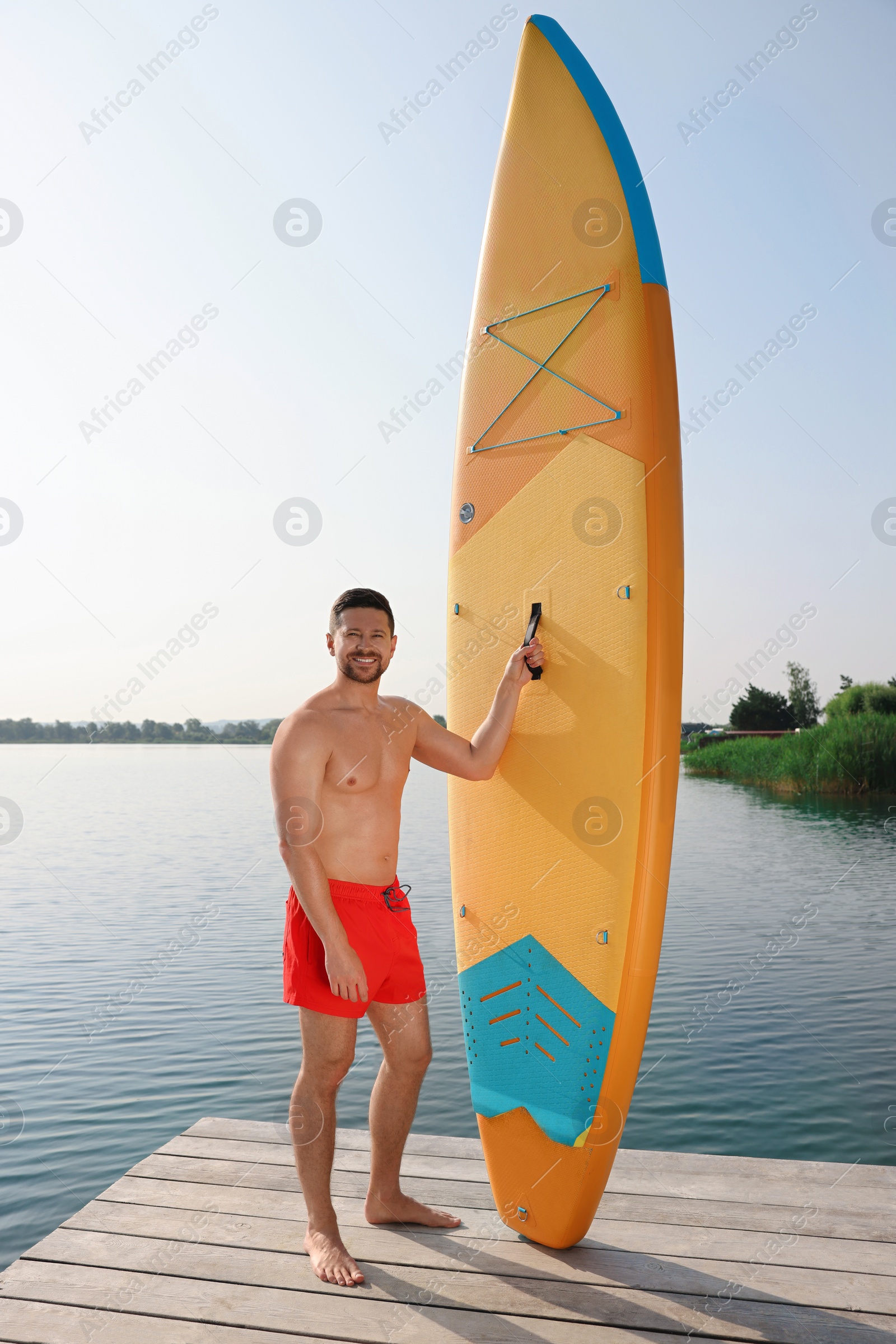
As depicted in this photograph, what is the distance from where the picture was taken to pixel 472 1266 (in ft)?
7.00

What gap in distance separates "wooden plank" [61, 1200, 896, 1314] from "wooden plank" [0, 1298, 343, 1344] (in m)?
0.31

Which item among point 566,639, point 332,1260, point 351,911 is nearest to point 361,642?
point 566,639

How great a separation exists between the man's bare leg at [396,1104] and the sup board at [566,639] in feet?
0.86

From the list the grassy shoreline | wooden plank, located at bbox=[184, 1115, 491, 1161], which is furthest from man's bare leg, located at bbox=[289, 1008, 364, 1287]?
the grassy shoreline

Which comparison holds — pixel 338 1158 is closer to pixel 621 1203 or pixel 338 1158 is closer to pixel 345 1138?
pixel 345 1138

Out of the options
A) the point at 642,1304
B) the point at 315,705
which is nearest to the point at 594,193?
the point at 315,705

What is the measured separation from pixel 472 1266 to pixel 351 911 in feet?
2.91

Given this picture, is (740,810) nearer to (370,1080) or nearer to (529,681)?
(370,1080)

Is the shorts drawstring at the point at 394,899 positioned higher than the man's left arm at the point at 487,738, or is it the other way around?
the man's left arm at the point at 487,738

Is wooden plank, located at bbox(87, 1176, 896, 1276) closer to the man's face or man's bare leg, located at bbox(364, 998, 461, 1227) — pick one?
man's bare leg, located at bbox(364, 998, 461, 1227)

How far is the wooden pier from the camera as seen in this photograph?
1888 millimetres

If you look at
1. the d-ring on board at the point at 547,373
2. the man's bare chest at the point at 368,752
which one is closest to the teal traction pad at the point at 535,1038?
the man's bare chest at the point at 368,752

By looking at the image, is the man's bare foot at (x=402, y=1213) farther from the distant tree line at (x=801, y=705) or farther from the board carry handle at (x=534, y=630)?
the distant tree line at (x=801, y=705)

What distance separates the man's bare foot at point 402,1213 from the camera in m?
2.33
